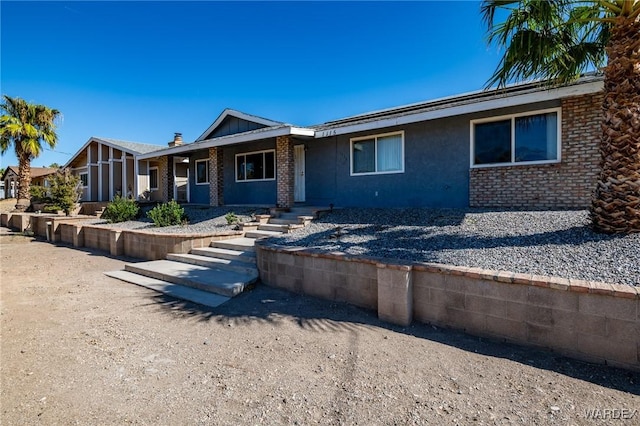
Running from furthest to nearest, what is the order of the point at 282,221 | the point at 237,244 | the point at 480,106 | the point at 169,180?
the point at 169,180, the point at 282,221, the point at 480,106, the point at 237,244

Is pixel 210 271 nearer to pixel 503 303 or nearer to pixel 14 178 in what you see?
pixel 503 303

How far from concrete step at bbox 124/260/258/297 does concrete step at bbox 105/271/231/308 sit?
0.33 ft

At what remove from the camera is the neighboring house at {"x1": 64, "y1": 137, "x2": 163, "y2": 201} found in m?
21.2

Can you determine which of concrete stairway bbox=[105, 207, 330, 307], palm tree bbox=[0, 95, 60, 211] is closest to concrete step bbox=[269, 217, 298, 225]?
concrete stairway bbox=[105, 207, 330, 307]

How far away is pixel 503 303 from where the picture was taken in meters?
3.96

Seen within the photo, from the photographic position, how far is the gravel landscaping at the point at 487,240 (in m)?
4.37

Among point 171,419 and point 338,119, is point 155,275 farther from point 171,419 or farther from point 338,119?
point 338,119

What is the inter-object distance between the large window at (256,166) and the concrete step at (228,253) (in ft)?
20.4

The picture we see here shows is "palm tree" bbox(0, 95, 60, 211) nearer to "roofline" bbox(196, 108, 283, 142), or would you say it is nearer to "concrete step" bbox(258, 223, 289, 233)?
"roofline" bbox(196, 108, 283, 142)

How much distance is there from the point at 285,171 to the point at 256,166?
3.50m

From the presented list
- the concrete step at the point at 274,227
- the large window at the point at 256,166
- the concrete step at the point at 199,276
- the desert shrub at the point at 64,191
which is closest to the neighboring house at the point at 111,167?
the desert shrub at the point at 64,191

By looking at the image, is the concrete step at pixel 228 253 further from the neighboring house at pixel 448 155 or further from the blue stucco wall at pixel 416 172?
the blue stucco wall at pixel 416 172

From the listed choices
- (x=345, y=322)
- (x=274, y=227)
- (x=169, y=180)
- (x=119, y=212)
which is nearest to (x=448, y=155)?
(x=274, y=227)

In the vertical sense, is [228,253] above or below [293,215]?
below
